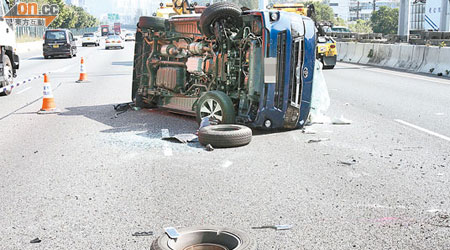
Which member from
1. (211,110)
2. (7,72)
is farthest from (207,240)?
(7,72)

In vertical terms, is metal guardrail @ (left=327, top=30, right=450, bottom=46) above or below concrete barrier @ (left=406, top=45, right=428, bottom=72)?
above

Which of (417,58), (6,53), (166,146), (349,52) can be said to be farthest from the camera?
(349,52)

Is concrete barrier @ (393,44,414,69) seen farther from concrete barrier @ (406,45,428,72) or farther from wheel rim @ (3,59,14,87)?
wheel rim @ (3,59,14,87)

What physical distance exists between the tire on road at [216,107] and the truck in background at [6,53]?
794 cm

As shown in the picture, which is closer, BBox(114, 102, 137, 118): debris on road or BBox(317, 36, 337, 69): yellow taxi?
BBox(114, 102, 137, 118): debris on road

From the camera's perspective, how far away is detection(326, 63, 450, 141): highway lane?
36.3 ft

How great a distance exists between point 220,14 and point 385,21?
128213 millimetres

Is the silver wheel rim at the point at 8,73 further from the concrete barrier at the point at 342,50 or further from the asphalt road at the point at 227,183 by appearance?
the concrete barrier at the point at 342,50

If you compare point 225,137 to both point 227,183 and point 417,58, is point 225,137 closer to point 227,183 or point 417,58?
point 227,183

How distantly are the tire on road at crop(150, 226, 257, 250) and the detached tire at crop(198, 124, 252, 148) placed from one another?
3980 mm

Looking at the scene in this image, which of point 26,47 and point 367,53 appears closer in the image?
point 367,53

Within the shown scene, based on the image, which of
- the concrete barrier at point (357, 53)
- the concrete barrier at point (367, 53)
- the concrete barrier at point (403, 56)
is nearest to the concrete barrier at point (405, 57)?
the concrete barrier at point (403, 56)

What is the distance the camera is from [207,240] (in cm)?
433

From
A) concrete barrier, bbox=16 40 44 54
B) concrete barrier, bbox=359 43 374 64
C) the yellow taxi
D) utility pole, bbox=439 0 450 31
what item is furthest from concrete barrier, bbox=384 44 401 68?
concrete barrier, bbox=16 40 44 54
